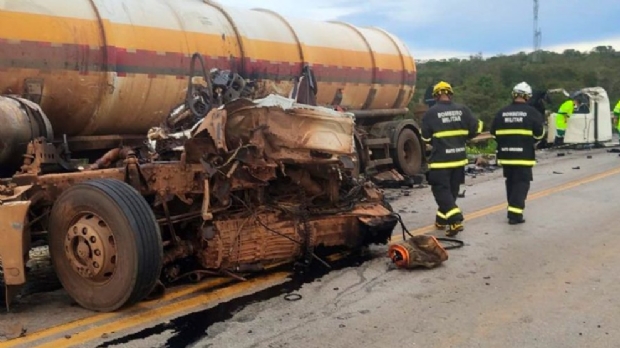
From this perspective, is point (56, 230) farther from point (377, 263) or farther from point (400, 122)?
Answer: point (400, 122)

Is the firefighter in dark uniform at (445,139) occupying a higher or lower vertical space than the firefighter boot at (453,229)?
higher

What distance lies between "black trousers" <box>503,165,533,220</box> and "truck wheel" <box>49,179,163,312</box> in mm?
4674

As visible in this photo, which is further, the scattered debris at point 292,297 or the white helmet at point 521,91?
the white helmet at point 521,91

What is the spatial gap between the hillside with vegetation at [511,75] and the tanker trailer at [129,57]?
677 inches

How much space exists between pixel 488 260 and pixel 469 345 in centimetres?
228

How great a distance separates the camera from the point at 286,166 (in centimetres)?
632

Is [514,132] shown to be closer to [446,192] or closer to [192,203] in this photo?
[446,192]

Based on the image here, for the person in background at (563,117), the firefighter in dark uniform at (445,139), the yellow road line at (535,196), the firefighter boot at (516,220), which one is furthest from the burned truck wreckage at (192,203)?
the person in background at (563,117)

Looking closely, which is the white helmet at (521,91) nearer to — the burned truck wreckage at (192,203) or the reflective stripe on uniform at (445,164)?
the reflective stripe on uniform at (445,164)

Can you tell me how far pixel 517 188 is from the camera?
27.0ft

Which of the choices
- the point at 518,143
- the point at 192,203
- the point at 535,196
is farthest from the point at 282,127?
the point at 535,196

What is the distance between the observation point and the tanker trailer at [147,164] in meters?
4.86

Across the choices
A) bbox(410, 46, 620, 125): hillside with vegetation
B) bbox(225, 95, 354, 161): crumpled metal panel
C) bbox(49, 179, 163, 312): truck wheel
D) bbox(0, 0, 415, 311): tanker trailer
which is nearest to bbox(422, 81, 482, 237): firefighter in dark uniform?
bbox(0, 0, 415, 311): tanker trailer

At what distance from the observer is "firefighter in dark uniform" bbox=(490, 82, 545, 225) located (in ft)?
26.9
